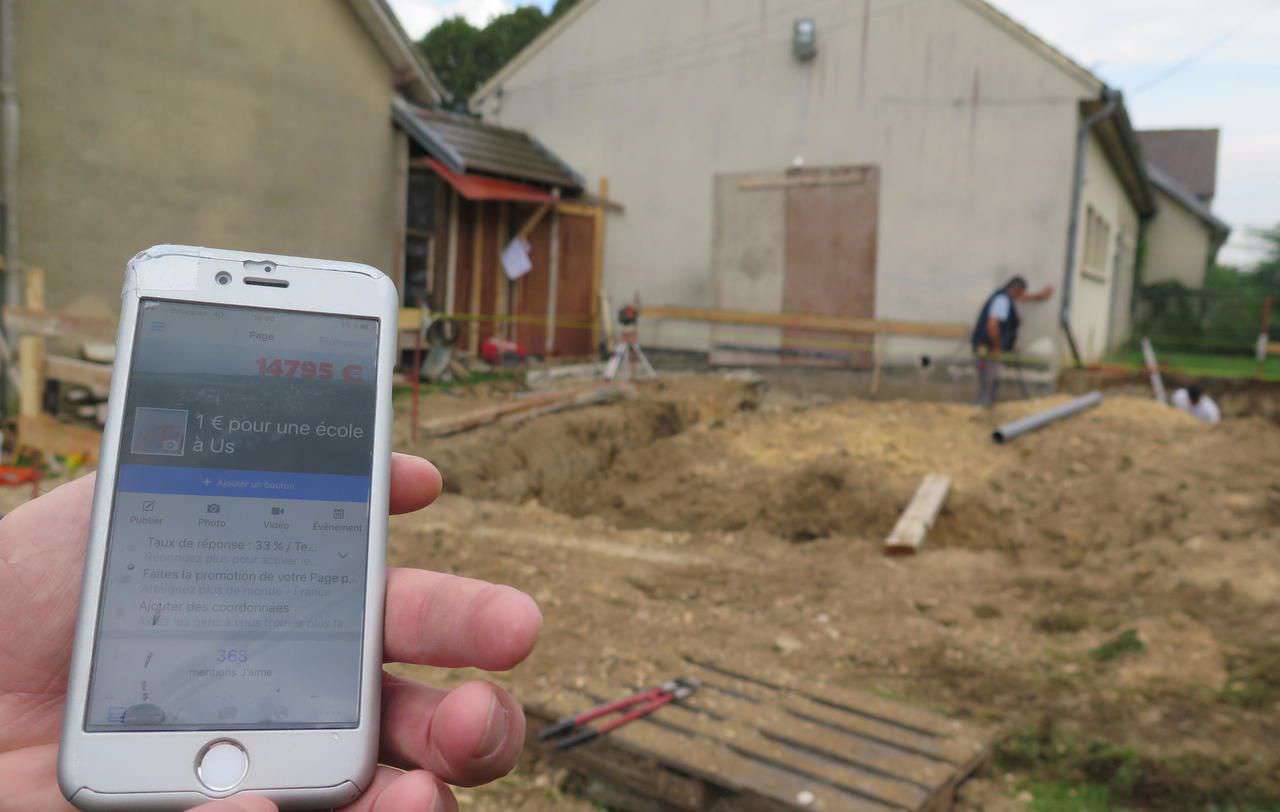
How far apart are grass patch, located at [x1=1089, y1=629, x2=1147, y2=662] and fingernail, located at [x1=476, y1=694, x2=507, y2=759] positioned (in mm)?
4442

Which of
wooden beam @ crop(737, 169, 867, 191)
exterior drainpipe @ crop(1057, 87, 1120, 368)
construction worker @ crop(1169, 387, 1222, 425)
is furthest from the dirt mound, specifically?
construction worker @ crop(1169, 387, 1222, 425)

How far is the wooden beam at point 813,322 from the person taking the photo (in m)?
13.5

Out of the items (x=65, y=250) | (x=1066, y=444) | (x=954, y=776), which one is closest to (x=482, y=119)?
(x=65, y=250)

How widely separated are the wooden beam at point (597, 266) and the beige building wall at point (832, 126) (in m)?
0.17

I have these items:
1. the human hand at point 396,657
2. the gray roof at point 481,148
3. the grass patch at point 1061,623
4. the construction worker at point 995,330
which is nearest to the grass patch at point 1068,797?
the grass patch at point 1061,623

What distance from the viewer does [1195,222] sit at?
88.3ft

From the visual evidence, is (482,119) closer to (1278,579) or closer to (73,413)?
(73,413)

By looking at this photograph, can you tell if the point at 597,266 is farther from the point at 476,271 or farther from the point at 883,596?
the point at 883,596

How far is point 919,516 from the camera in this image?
25.6 ft

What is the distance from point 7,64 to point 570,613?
701 cm

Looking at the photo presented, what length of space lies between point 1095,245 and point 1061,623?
12761 millimetres

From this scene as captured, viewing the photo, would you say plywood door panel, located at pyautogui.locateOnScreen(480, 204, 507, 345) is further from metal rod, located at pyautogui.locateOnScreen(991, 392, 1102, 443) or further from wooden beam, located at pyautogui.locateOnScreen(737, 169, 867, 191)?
metal rod, located at pyautogui.locateOnScreen(991, 392, 1102, 443)

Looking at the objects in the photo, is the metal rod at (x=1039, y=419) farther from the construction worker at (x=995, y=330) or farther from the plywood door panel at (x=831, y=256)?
the plywood door panel at (x=831, y=256)

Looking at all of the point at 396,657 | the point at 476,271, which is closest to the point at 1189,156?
the point at 476,271
